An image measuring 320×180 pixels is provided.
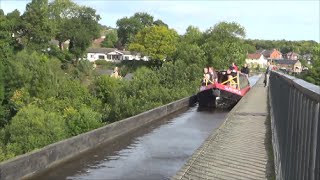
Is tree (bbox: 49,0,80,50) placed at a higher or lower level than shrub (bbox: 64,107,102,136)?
higher

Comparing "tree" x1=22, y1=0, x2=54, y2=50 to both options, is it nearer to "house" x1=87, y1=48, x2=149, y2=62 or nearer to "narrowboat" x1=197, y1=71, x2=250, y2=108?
"house" x1=87, y1=48, x2=149, y2=62

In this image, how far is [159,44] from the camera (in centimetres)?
8350

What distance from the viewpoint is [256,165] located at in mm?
8711

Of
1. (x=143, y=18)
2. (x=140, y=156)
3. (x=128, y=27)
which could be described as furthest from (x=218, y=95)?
(x=128, y=27)

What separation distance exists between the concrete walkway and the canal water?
3.71 feet

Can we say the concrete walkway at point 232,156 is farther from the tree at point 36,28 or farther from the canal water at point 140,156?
the tree at point 36,28

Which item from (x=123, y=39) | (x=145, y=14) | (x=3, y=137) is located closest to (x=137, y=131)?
(x=3, y=137)

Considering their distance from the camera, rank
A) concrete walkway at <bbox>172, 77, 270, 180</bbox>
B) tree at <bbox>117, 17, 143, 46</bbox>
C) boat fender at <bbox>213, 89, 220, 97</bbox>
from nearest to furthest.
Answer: concrete walkway at <bbox>172, 77, 270, 180</bbox>, boat fender at <bbox>213, 89, 220, 97</bbox>, tree at <bbox>117, 17, 143, 46</bbox>

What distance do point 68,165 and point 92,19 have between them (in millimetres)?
88950

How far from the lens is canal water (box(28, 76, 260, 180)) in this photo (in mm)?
10031

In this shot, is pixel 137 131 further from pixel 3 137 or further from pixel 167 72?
pixel 167 72

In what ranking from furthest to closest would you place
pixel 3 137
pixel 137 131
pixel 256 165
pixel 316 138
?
pixel 3 137
pixel 137 131
pixel 256 165
pixel 316 138

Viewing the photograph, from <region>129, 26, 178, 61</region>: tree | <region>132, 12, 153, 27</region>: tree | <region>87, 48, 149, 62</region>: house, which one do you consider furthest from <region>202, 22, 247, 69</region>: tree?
<region>132, 12, 153, 27</region>: tree

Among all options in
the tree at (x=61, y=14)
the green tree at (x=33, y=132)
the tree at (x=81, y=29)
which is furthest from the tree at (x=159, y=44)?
the green tree at (x=33, y=132)
